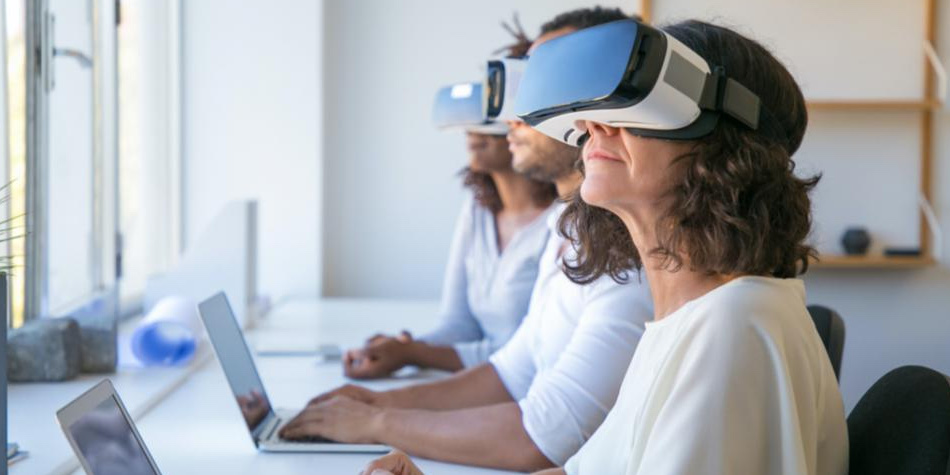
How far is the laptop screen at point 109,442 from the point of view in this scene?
113 centimetres

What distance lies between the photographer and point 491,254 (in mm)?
2689

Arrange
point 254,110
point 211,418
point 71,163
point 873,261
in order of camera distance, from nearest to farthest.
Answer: point 211,418 → point 71,163 → point 254,110 → point 873,261

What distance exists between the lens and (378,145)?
14.0ft

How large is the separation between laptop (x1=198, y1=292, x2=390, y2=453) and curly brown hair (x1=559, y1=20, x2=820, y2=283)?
2.32 feet

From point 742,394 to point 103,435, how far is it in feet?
2.11

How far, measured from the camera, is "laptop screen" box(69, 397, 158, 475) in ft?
3.71

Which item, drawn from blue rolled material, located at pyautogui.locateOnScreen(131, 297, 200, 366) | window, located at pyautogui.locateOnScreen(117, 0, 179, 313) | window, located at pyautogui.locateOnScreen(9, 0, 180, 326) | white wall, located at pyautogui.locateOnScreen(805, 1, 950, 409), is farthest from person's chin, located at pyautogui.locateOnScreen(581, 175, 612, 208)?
white wall, located at pyautogui.locateOnScreen(805, 1, 950, 409)

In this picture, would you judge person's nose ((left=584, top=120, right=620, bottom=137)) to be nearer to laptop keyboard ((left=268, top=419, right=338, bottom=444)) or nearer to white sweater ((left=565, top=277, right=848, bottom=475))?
white sweater ((left=565, top=277, right=848, bottom=475))

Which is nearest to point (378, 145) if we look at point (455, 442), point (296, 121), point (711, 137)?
point (296, 121)

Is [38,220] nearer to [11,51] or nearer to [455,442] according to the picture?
[11,51]

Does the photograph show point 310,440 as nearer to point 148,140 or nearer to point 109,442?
point 109,442

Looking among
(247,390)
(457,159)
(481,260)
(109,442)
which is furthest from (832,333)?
(457,159)

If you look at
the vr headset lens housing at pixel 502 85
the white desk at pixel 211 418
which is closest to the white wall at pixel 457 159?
the white desk at pixel 211 418

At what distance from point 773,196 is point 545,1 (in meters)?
3.12
